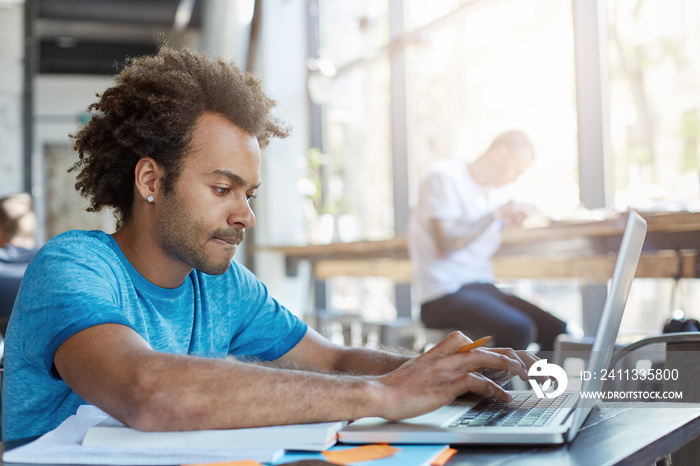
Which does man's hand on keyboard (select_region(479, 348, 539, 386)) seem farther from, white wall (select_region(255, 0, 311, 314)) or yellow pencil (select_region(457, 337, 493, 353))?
white wall (select_region(255, 0, 311, 314))

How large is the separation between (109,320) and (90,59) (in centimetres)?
868

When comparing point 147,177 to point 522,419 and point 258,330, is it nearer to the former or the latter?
point 258,330

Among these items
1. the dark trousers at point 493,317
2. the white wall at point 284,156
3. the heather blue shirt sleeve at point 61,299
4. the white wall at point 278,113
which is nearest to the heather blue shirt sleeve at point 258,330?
the heather blue shirt sleeve at point 61,299

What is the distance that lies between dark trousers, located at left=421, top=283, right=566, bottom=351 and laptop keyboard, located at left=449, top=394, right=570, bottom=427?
206cm

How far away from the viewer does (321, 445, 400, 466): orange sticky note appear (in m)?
0.71

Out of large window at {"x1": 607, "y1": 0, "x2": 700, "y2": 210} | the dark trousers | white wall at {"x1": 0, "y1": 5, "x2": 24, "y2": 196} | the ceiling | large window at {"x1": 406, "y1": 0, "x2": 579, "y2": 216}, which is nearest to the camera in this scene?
the dark trousers

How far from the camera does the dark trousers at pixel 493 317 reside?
9.88 ft

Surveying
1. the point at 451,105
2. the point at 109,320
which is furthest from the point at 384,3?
the point at 109,320

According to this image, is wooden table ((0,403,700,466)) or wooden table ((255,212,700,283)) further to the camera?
wooden table ((255,212,700,283))

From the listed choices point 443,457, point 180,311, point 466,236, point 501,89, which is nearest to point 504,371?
point 443,457

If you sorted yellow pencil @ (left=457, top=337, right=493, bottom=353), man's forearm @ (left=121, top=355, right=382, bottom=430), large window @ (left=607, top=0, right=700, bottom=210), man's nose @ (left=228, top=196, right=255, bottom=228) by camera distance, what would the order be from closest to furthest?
man's forearm @ (left=121, top=355, right=382, bottom=430) → yellow pencil @ (left=457, top=337, right=493, bottom=353) → man's nose @ (left=228, top=196, right=255, bottom=228) → large window @ (left=607, top=0, right=700, bottom=210)

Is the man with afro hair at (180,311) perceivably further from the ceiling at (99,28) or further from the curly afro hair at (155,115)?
the ceiling at (99,28)

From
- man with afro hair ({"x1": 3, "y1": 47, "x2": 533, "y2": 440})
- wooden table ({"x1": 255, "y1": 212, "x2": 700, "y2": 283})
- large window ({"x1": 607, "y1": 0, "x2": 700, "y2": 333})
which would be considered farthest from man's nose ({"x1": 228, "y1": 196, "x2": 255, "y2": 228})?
large window ({"x1": 607, "y1": 0, "x2": 700, "y2": 333})

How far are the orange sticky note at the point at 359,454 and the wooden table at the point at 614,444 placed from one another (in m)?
0.04
